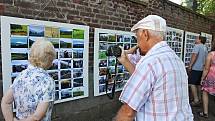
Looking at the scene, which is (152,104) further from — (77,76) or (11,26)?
(77,76)

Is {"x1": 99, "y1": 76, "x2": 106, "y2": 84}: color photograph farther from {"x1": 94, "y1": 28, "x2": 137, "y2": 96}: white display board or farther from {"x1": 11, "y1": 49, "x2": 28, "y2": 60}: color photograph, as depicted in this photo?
{"x1": 11, "y1": 49, "x2": 28, "y2": 60}: color photograph

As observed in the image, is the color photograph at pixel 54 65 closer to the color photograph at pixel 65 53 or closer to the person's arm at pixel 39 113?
the color photograph at pixel 65 53

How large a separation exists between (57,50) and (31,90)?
6.16 feet

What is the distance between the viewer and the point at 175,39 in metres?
8.63

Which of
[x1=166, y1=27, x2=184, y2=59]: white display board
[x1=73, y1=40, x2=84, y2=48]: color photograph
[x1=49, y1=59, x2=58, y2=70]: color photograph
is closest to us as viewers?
[x1=49, y1=59, x2=58, y2=70]: color photograph

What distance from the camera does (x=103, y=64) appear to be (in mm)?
5574

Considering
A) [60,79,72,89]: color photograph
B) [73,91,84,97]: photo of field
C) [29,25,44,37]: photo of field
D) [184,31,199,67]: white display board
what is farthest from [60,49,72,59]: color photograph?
[184,31,199,67]: white display board

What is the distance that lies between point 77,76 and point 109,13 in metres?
1.47

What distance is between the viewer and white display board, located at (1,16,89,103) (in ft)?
12.2

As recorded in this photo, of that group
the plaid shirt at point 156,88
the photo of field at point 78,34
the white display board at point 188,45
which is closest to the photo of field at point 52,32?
the photo of field at point 78,34

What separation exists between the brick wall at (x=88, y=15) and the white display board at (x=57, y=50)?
0.43 ft

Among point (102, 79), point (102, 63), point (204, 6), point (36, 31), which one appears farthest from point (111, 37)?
point (204, 6)

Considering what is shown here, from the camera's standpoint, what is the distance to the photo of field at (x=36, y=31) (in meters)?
4.01

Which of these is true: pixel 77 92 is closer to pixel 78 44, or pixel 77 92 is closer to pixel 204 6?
pixel 78 44
